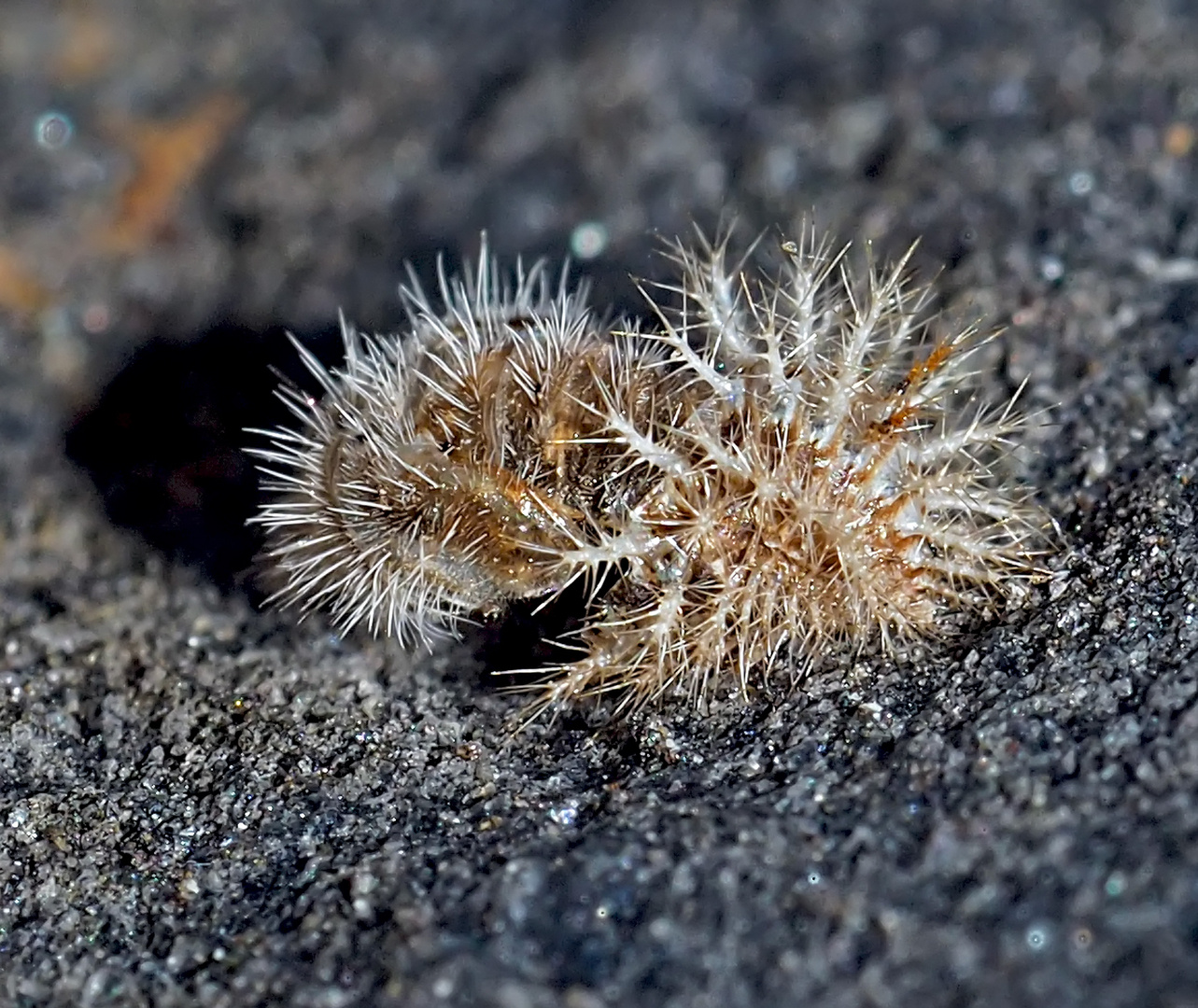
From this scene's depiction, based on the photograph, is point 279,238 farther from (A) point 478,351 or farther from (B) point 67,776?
(B) point 67,776

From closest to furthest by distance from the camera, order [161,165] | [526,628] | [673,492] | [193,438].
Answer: [673,492]
[526,628]
[193,438]
[161,165]

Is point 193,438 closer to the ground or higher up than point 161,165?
closer to the ground

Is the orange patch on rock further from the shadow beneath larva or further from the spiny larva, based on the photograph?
the spiny larva

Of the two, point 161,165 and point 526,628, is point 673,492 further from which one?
point 161,165

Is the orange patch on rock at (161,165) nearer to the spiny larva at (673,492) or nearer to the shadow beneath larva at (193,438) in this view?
the shadow beneath larva at (193,438)

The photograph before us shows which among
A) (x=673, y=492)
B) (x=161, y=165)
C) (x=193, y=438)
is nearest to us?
(x=673, y=492)

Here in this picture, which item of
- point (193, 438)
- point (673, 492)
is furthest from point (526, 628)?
point (193, 438)

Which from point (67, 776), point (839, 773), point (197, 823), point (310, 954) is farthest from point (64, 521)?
point (839, 773)

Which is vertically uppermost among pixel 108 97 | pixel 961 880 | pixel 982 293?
pixel 982 293
